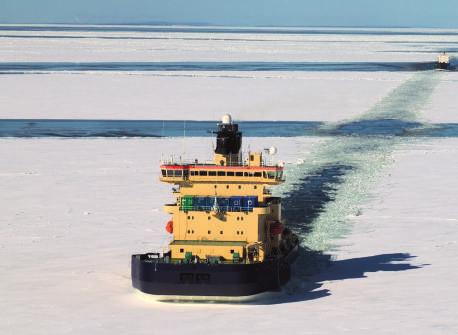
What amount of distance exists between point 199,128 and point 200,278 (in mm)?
40020

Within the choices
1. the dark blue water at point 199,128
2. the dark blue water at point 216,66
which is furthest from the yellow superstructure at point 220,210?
the dark blue water at point 216,66

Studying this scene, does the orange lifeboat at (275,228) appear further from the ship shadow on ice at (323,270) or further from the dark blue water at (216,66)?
the dark blue water at (216,66)

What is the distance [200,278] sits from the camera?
82.2 ft

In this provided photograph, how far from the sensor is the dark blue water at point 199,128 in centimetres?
6147

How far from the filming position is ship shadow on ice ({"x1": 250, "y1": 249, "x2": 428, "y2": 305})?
2628cm

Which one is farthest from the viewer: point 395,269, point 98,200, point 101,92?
point 101,92

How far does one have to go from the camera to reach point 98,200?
39.0m

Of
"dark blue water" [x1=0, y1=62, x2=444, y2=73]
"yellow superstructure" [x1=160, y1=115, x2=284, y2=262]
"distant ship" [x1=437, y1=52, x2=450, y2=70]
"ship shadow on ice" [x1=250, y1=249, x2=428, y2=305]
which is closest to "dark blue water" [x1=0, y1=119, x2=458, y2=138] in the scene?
"ship shadow on ice" [x1=250, y1=249, x2=428, y2=305]

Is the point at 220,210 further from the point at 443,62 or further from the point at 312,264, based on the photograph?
the point at 443,62

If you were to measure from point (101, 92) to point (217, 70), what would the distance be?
32.4 meters

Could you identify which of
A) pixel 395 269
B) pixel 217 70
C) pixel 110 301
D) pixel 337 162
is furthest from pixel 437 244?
pixel 217 70

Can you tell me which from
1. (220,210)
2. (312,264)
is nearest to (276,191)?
(312,264)

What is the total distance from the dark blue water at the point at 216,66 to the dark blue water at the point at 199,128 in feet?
172

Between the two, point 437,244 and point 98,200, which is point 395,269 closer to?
point 437,244
